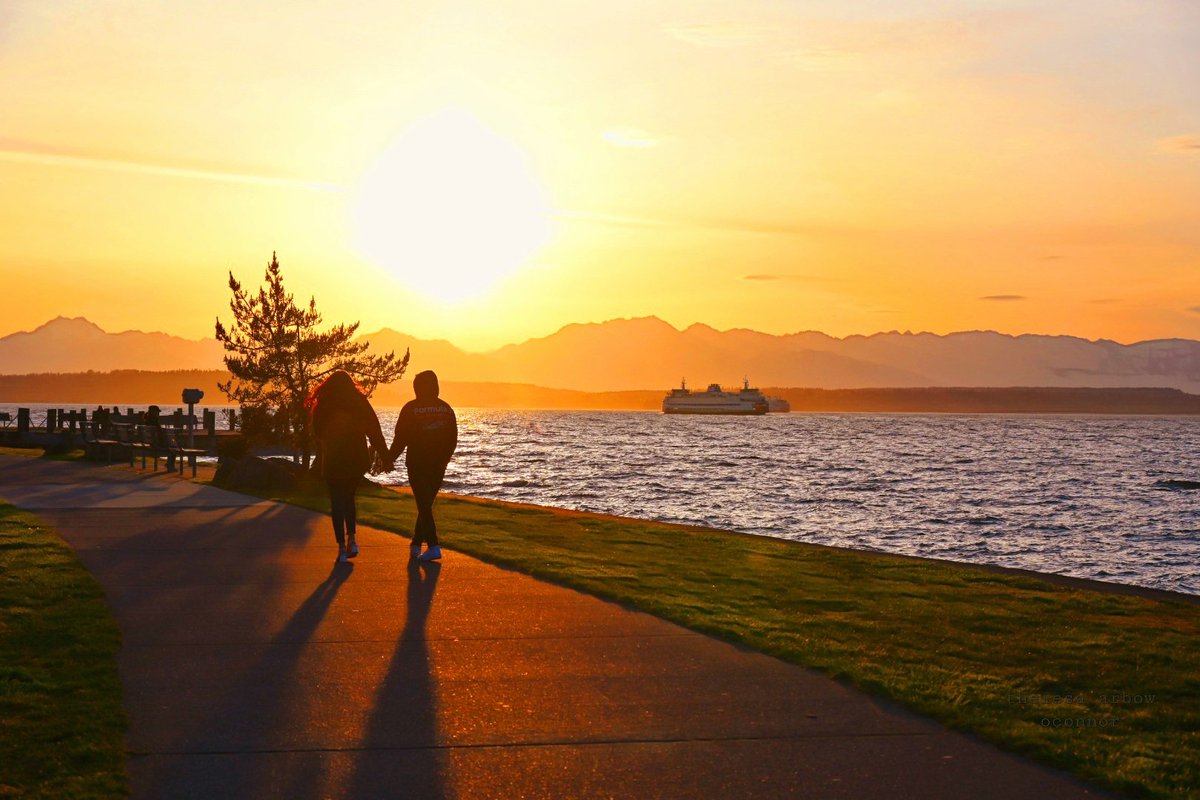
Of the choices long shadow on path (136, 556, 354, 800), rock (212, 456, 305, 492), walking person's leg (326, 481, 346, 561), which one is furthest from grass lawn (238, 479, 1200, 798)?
rock (212, 456, 305, 492)

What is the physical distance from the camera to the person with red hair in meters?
13.0

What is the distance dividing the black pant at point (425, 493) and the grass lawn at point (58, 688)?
3.51 meters

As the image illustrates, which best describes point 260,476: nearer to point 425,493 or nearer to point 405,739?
point 425,493

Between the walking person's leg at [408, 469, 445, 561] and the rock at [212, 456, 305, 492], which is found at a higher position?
the walking person's leg at [408, 469, 445, 561]

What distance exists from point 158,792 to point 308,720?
1.25 m

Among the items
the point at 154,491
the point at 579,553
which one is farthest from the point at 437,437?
the point at 154,491

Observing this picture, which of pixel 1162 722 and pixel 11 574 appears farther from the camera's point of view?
pixel 11 574

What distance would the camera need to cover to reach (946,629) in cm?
1045

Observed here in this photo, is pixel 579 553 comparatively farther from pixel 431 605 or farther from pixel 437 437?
pixel 431 605

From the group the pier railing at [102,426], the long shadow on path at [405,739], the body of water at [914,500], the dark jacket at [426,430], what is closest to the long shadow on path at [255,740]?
the long shadow on path at [405,739]

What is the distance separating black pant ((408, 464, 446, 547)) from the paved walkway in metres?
1.51

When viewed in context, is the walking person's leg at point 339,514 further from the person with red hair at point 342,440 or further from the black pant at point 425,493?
the black pant at point 425,493

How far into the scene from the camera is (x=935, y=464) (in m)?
73.7

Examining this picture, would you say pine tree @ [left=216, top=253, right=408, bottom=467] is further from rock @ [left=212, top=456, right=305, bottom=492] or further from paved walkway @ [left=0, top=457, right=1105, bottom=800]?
paved walkway @ [left=0, top=457, right=1105, bottom=800]
